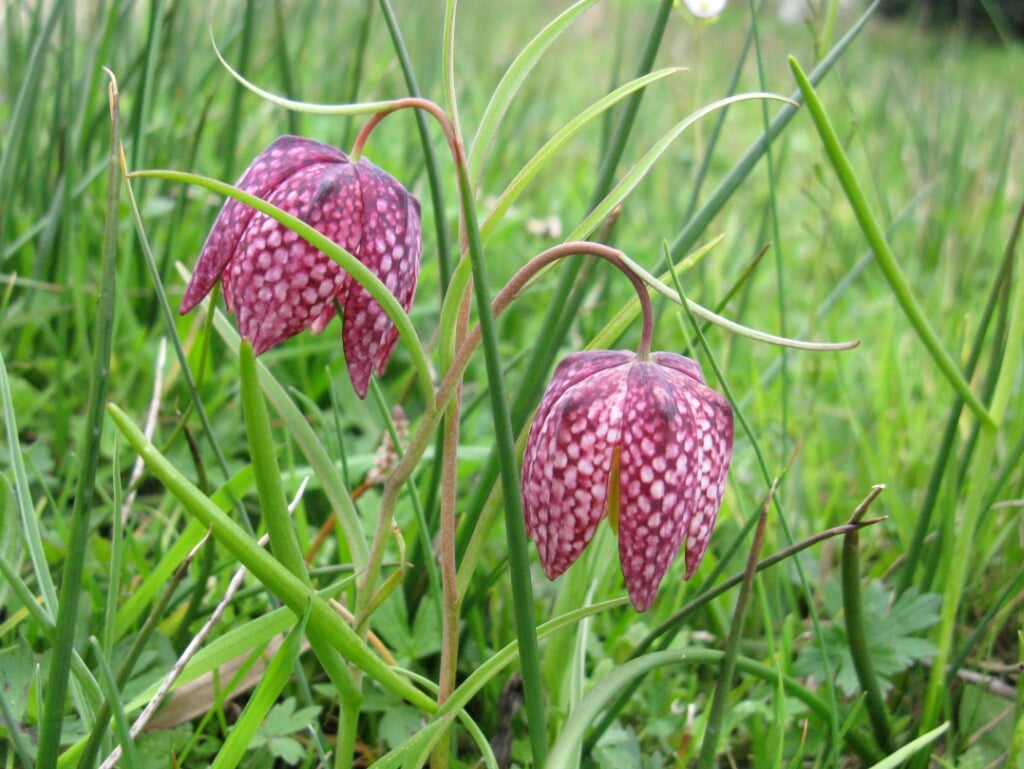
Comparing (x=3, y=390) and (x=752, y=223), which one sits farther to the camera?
(x=752, y=223)

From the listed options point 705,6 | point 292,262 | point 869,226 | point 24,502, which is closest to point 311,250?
point 292,262

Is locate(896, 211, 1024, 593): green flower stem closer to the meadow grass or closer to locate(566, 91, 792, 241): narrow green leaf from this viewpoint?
the meadow grass

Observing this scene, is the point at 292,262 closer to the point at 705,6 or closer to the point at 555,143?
the point at 555,143

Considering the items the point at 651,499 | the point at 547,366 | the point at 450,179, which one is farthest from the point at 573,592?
the point at 450,179

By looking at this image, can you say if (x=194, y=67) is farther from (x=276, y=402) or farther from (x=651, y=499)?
(x=651, y=499)

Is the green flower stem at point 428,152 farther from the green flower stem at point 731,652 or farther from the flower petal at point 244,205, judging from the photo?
the green flower stem at point 731,652

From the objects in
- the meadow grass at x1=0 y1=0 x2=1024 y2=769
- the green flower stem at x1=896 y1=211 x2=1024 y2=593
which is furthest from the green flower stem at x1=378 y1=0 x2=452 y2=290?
the green flower stem at x1=896 y1=211 x2=1024 y2=593

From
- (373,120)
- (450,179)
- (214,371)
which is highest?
(373,120)

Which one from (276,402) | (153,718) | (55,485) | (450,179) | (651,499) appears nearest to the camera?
(651,499)
